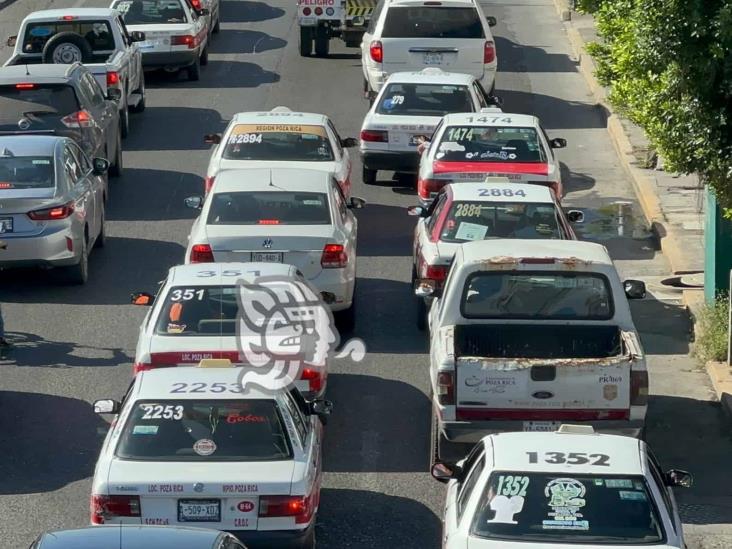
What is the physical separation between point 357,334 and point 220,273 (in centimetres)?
327

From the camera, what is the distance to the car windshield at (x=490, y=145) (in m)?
20.6

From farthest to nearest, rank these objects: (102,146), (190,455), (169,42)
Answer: (169,42) < (102,146) < (190,455)

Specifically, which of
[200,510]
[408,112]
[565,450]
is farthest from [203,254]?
[408,112]

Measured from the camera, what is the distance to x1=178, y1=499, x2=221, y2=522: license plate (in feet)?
34.9

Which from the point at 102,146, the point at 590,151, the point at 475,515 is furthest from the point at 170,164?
the point at 475,515

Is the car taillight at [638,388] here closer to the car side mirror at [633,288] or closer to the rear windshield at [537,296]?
the rear windshield at [537,296]

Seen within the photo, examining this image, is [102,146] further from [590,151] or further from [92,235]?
[590,151]

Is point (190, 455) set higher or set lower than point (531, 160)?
higher

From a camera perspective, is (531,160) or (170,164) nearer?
(531,160)

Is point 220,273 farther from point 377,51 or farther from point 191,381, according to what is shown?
point 377,51

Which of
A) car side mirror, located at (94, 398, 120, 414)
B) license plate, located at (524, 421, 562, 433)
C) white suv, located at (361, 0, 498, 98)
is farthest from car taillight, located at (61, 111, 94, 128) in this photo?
license plate, located at (524, 421, 562, 433)

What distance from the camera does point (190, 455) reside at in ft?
35.9

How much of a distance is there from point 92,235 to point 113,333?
2751 mm

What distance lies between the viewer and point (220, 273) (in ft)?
47.3
